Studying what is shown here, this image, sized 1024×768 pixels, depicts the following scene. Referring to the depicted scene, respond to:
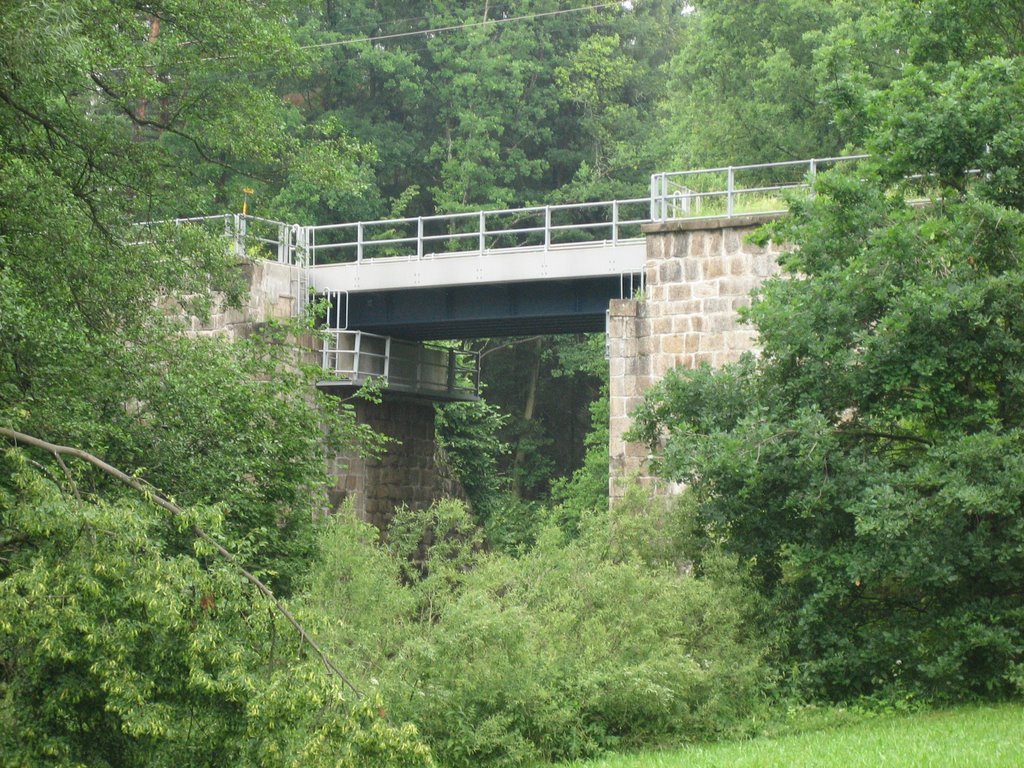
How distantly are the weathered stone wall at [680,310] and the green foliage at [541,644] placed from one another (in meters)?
6.61

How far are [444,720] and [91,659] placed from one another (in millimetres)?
4442

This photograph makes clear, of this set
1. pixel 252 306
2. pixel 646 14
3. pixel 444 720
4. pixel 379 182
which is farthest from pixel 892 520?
pixel 646 14

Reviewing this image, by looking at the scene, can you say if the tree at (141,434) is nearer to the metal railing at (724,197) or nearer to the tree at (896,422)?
the tree at (896,422)

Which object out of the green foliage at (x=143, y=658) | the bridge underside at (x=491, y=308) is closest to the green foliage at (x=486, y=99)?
the bridge underside at (x=491, y=308)

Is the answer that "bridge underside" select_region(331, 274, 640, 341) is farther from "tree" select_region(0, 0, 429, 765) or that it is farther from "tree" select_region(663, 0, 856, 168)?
"tree" select_region(663, 0, 856, 168)

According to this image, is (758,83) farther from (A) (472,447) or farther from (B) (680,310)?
(B) (680,310)

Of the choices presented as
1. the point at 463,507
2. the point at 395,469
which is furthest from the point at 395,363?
the point at 463,507

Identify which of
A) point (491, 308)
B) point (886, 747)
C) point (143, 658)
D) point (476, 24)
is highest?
point (476, 24)

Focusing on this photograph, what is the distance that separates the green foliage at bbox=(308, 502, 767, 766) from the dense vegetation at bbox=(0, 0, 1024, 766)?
42 mm

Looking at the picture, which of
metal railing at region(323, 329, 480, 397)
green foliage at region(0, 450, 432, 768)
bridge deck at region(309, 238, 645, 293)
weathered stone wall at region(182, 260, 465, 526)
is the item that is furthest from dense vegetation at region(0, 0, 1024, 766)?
metal railing at region(323, 329, 480, 397)

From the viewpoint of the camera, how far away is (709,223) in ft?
75.7

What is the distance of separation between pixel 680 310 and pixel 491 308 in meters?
6.06

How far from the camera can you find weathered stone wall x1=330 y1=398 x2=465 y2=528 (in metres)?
30.6

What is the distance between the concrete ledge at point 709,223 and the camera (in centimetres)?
2269
